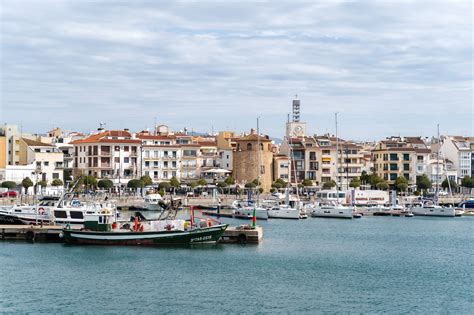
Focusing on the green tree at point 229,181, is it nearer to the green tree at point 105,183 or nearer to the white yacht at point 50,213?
the green tree at point 105,183

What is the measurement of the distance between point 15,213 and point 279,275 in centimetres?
2449

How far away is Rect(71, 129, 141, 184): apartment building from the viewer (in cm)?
9738

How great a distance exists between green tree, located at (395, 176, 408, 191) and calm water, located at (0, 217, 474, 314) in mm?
44944

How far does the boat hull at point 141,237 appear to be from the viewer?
47.6 m

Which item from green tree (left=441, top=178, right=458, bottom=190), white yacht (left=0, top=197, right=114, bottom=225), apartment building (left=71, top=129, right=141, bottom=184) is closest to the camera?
white yacht (left=0, top=197, right=114, bottom=225)

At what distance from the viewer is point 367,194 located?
91562 millimetres

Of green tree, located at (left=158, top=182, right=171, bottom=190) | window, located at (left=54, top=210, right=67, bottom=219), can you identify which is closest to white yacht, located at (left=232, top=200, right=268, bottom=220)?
green tree, located at (left=158, top=182, right=171, bottom=190)

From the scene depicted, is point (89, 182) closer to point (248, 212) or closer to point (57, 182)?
point (57, 182)

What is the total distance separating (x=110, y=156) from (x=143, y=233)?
51175mm

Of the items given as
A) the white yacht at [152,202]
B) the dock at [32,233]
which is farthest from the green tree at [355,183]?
the dock at [32,233]

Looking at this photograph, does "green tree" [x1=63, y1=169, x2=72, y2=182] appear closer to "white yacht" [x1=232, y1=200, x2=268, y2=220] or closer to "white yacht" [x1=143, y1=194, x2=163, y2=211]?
"white yacht" [x1=143, y1=194, x2=163, y2=211]

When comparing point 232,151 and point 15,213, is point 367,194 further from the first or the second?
point 15,213

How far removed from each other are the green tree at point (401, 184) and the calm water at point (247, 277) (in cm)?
4494

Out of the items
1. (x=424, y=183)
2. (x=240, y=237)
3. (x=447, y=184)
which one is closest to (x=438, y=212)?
(x=424, y=183)
